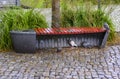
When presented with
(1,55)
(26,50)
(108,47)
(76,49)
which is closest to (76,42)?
(76,49)

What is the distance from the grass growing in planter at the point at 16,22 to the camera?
7.13 m

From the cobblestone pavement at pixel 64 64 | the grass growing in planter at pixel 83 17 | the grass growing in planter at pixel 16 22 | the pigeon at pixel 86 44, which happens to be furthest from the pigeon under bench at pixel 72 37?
the grass growing in planter at pixel 83 17

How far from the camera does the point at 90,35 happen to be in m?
7.41

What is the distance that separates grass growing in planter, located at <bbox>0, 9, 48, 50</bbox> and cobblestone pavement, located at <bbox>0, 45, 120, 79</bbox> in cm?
40

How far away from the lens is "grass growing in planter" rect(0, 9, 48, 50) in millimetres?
7129

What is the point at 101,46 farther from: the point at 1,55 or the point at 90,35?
the point at 1,55

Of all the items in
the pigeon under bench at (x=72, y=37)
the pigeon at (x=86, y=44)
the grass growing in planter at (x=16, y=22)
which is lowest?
the pigeon at (x=86, y=44)

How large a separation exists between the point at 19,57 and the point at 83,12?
2292 mm

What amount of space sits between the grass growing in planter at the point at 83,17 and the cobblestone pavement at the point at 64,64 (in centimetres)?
92

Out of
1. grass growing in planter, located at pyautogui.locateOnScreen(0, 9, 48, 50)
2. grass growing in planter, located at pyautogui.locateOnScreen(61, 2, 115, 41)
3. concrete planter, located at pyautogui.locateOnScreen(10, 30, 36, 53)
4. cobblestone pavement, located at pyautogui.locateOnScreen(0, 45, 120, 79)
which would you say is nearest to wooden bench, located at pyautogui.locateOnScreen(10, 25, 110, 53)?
concrete planter, located at pyautogui.locateOnScreen(10, 30, 36, 53)

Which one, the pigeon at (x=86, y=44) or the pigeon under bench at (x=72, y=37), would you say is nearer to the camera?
the pigeon under bench at (x=72, y=37)

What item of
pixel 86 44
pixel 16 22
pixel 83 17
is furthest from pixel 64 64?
pixel 83 17

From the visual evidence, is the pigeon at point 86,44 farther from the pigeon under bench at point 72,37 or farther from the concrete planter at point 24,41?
the concrete planter at point 24,41

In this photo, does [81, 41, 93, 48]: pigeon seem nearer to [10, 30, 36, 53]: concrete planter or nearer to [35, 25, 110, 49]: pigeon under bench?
[35, 25, 110, 49]: pigeon under bench
